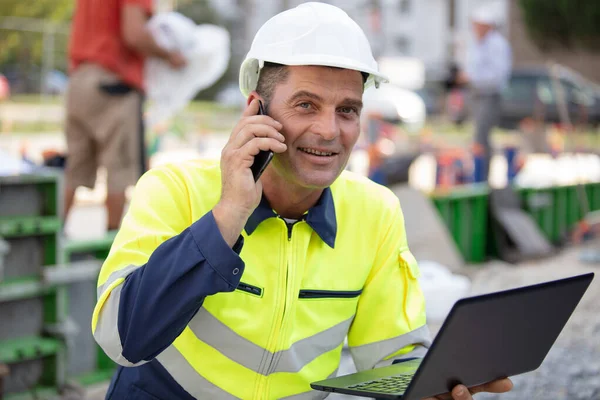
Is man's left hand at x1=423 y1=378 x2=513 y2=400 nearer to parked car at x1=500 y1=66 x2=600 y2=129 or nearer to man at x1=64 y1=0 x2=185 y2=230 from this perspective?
man at x1=64 y1=0 x2=185 y2=230

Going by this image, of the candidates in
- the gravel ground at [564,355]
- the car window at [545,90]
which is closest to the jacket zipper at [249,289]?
the gravel ground at [564,355]

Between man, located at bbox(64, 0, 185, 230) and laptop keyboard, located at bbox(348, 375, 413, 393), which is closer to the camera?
laptop keyboard, located at bbox(348, 375, 413, 393)

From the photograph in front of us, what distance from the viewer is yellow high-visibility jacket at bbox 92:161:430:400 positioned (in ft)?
7.02

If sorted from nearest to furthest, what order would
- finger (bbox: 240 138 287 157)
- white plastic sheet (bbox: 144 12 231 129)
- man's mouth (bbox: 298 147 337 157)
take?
finger (bbox: 240 138 287 157), man's mouth (bbox: 298 147 337 157), white plastic sheet (bbox: 144 12 231 129)

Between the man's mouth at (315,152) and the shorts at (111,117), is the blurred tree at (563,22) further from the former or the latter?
the man's mouth at (315,152)

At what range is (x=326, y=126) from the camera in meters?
2.41

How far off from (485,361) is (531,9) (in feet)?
137

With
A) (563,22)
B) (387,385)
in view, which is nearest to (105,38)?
(387,385)

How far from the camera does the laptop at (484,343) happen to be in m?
2.01

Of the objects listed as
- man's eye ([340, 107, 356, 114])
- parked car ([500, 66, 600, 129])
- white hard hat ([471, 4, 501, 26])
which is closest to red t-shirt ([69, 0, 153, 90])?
man's eye ([340, 107, 356, 114])

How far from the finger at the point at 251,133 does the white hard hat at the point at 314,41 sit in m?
0.22

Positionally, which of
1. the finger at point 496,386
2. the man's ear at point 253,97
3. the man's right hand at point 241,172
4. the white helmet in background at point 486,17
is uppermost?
the white helmet in background at point 486,17

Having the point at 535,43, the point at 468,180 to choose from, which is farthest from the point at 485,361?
the point at 535,43

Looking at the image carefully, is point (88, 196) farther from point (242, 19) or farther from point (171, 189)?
point (242, 19)
